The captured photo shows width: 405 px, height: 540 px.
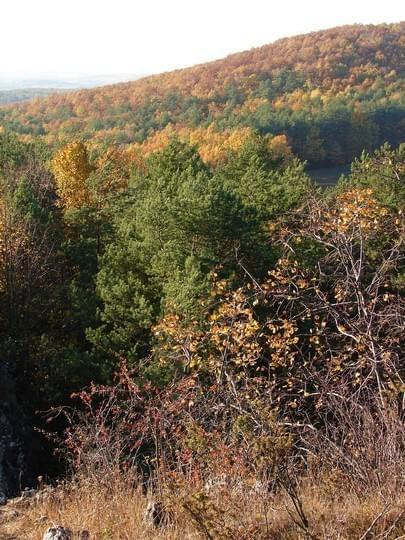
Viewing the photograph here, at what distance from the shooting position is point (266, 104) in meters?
81.1

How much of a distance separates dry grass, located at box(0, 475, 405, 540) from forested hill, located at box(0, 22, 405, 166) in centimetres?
5661

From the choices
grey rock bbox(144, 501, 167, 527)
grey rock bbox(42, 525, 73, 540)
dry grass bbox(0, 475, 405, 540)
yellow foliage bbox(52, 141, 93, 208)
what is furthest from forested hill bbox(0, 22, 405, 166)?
grey rock bbox(42, 525, 73, 540)

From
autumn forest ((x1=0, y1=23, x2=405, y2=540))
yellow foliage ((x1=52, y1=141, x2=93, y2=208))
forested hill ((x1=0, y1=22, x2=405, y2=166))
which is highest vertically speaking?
forested hill ((x1=0, y1=22, x2=405, y2=166))

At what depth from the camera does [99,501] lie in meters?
4.80

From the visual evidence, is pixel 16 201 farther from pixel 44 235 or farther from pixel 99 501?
pixel 99 501

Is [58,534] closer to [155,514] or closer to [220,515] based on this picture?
[155,514]

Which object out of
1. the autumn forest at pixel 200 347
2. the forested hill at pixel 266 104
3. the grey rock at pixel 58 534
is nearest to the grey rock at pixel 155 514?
the autumn forest at pixel 200 347

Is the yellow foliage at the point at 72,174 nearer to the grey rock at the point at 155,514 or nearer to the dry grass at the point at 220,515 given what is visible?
the dry grass at the point at 220,515

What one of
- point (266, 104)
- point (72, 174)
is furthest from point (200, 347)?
point (266, 104)

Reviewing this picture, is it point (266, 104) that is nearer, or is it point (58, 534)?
point (58, 534)

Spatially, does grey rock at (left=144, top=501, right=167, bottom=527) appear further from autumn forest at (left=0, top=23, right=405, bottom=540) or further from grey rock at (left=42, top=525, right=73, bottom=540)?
grey rock at (left=42, top=525, right=73, bottom=540)

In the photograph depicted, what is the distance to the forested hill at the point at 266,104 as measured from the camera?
245 ft

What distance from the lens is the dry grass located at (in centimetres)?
364

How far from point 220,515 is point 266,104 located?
82.7 metres
